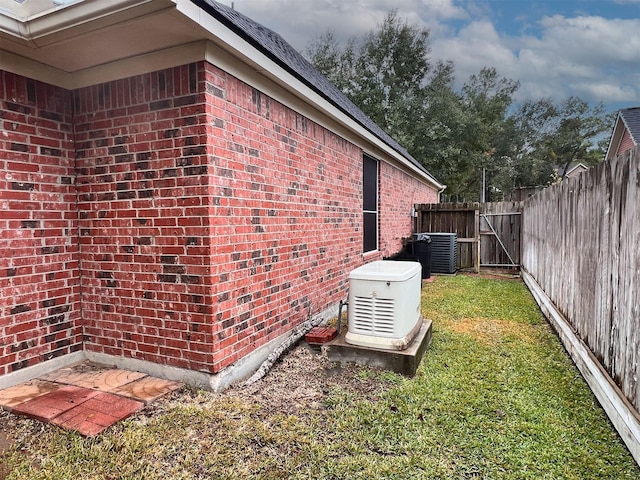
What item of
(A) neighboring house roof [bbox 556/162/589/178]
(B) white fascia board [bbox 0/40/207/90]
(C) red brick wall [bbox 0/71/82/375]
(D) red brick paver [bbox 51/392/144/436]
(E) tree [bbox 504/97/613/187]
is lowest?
(D) red brick paver [bbox 51/392/144/436]

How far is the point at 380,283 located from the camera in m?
3.82

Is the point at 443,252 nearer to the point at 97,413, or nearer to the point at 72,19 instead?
the point at 97,413

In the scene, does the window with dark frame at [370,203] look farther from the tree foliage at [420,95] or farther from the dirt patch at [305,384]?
the tree foliage at [420,95]

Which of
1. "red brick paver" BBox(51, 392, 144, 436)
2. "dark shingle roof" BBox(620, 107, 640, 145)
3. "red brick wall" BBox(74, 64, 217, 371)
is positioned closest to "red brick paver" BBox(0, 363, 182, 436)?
"red brick paver" BBox(51, 392, 144, 436)

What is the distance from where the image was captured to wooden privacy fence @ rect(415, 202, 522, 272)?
10.4 m

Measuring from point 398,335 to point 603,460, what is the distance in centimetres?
178

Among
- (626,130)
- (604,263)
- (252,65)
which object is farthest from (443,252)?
(626,130)

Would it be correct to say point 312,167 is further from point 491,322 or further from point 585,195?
point 491,322

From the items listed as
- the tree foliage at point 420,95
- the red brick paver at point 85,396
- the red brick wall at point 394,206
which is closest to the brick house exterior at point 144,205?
the red brick paver at point 85,396

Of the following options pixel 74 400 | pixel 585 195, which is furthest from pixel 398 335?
pixel 74 400

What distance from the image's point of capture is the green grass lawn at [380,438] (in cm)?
223

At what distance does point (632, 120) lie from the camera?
15930 mm

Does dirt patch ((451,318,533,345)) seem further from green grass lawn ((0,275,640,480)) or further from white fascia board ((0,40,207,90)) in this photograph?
white fascia board ((0,40,207,90))

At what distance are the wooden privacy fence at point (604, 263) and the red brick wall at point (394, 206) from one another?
3.89 m
